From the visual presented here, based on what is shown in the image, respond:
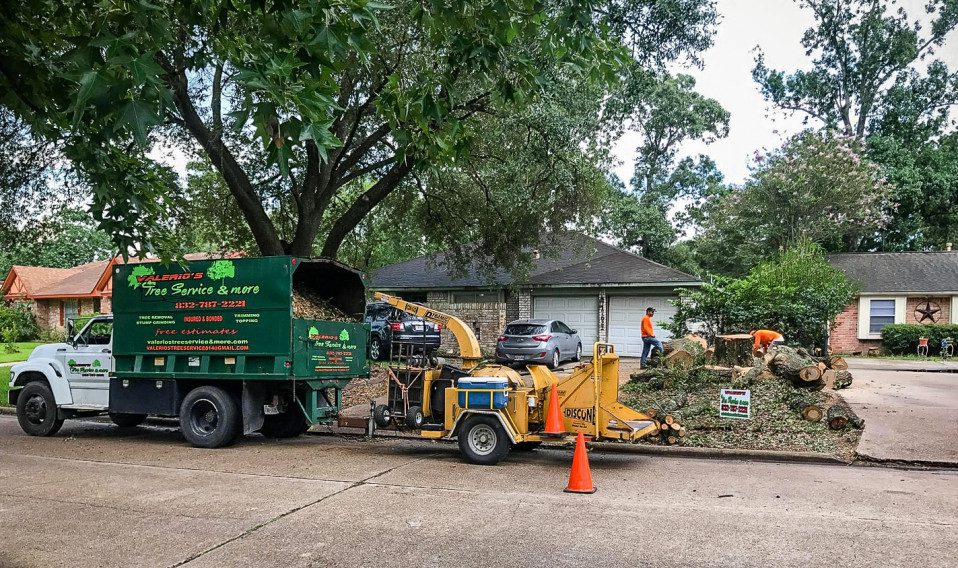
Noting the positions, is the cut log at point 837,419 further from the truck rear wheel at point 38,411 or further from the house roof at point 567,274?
the house roof at point 567,274

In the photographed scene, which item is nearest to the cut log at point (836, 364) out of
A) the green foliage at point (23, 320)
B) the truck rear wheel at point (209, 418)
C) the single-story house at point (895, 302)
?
the truck rear wheel at point (209, 418)

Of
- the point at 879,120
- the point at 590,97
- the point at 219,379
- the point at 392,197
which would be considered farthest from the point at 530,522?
the point at 879,120

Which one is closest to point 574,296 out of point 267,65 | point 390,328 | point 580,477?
point 390,328

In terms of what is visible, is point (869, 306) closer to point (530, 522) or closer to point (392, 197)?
point (392, 197)

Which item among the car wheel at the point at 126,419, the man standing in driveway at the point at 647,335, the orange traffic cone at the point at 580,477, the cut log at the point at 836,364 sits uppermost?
the man standing in driveway at the point at 647,335

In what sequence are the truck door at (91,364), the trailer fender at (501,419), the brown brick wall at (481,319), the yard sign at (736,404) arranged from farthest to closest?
the brown brick wall at (481,319) → the truck door at (91,364) → the yard sign at (736,404) → the trailer fender at (501,419)

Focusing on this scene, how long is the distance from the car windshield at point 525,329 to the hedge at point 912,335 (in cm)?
1664

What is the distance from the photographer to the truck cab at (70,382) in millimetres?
11328

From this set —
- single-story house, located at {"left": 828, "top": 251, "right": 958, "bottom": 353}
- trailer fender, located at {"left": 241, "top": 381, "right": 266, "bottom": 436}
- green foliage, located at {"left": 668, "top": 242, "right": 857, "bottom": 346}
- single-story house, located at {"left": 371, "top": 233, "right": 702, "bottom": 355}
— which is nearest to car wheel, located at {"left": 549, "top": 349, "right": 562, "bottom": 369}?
single-story house, located at {"left": 371, "top": 233, "right": 702, "bottom": 355}

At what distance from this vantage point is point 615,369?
8.97 meters

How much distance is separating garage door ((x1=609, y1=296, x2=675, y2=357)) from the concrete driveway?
6294mm

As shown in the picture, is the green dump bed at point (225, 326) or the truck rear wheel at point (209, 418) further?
the truck rear wheel at point (209, 418)

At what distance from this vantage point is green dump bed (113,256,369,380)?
32.9ft

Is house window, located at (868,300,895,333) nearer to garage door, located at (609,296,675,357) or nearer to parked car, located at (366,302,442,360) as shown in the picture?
garage door, located at (609,296,675,357)
